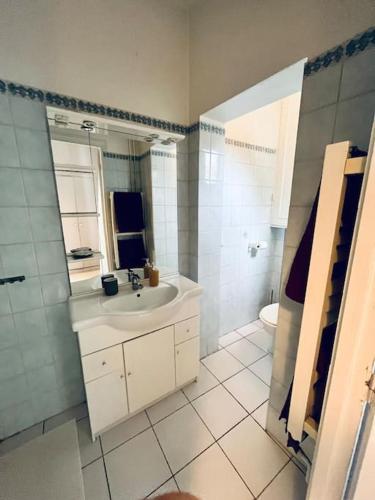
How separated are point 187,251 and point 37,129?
1.22 meters

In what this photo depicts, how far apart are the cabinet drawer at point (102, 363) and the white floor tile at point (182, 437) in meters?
0.51

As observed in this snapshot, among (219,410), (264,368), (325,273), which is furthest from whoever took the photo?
(264,368)

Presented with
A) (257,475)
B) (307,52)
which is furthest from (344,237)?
(257,475)

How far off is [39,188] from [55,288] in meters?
0.59

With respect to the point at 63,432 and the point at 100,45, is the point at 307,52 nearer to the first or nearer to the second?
the point at 100,45

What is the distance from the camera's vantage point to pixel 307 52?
92cm

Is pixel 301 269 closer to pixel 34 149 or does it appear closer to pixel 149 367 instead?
pixel 149 367

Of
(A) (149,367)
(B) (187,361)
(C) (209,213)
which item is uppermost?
(C) (209,213)

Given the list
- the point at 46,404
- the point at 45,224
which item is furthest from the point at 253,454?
the point at 45,224

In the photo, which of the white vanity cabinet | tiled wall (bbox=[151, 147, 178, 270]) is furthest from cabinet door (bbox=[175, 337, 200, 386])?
tiled wall (bbox=[151, 147, 178, 270])

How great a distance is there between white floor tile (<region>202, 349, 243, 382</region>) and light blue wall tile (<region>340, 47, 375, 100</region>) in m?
1.93

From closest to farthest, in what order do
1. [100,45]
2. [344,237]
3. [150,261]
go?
[344,237], [100,45], [150,261]

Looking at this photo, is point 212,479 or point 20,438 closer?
point 212,479

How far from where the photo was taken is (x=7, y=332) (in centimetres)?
119
